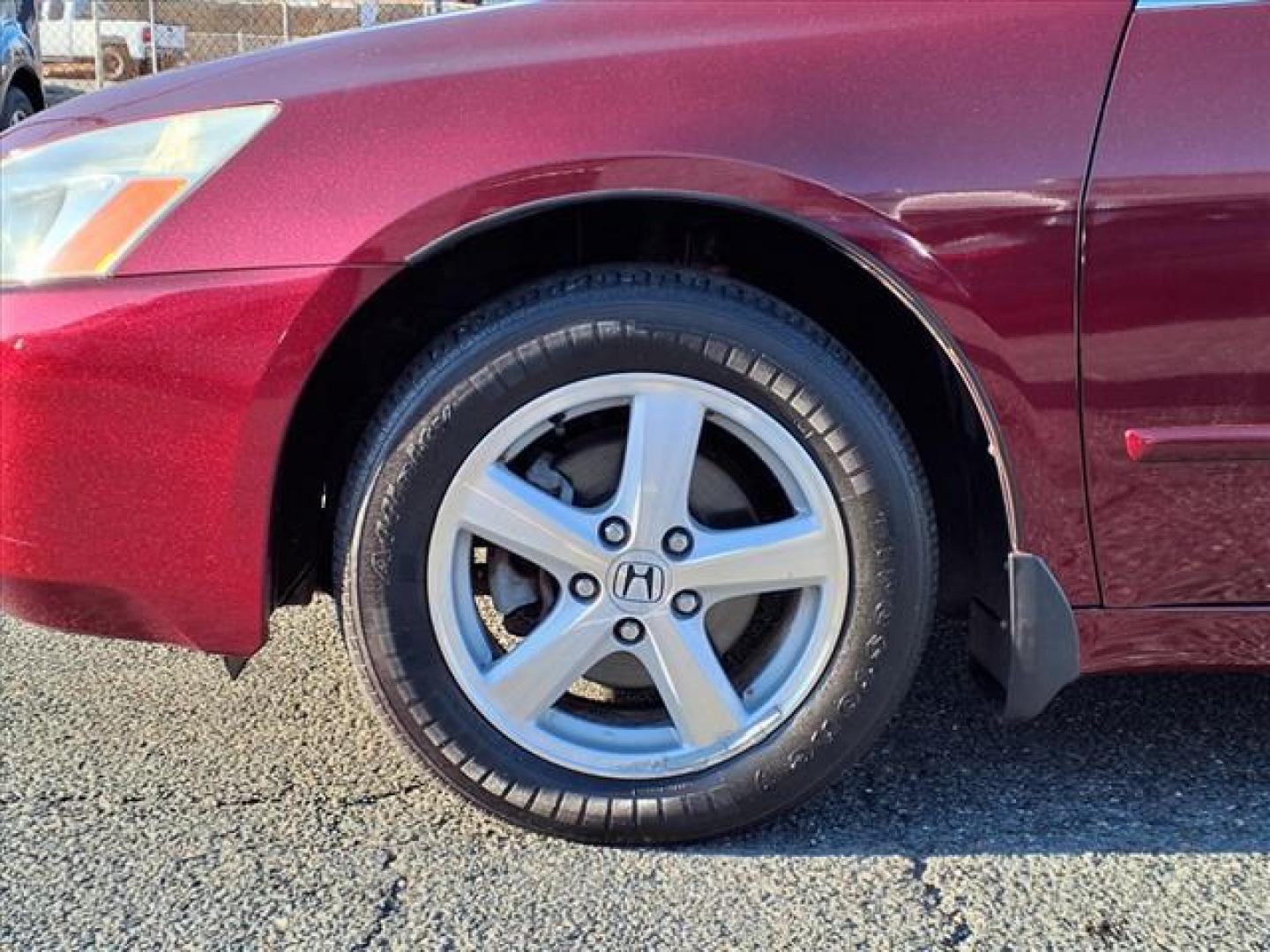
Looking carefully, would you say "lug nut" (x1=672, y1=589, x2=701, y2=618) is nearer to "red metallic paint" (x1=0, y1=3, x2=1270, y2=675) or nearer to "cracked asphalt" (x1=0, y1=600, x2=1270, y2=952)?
"cracked asphalt" (x1=0, y1=600, x2=1270, y2=952)

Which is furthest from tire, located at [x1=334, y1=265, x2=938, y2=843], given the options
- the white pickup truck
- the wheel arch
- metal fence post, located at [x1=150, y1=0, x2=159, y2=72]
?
metal fence post, located at [x1=150, y1=0, x2=159, y2=72]

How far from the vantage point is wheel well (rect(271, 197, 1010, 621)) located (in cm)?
212

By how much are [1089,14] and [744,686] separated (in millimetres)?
1148

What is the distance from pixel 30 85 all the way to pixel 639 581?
627cm

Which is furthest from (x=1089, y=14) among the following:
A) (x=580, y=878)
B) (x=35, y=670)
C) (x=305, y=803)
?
(x=35, y=670)

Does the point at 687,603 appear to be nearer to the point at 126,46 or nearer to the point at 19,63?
the point at 19,63

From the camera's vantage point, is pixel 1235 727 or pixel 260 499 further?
pixel 1235 727

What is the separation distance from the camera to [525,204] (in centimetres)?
195

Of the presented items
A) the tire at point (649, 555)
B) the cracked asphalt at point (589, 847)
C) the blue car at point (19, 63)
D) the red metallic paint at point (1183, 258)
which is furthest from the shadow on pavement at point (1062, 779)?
the blue car at point (19, 63)

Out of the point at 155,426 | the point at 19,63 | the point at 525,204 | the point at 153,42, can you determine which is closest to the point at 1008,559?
the point at 525,204

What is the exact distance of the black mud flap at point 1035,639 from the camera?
2.04 m

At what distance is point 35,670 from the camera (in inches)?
107

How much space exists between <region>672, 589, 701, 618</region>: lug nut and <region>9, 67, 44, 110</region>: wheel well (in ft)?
19.1

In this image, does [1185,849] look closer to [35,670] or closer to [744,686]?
[744,686]
